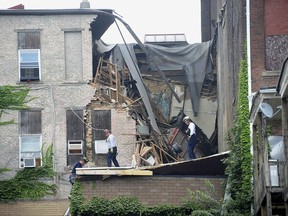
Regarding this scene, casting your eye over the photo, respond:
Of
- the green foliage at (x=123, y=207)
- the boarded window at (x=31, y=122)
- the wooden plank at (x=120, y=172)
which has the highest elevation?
the boarded window at (x=31, y=122)

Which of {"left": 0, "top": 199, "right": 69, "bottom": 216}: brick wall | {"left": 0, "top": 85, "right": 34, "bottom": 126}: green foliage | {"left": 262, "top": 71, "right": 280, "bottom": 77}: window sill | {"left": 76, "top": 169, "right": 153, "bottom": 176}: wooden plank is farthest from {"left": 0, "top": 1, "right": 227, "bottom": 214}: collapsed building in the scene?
{"left": 262, "top": 71, "right": 280, "bottom": 77}: window sill

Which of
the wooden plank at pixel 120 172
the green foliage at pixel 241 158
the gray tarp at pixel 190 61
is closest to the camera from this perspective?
the green foliage at pixel 241 158

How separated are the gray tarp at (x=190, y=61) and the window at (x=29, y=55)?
4674 mm

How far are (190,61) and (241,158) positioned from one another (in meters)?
15.4

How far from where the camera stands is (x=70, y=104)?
46250mm

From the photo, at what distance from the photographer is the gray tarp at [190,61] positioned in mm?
47125

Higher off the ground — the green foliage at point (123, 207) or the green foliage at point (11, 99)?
the green foliage at point (11, 99)

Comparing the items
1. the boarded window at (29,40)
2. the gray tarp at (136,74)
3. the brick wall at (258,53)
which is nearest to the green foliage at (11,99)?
the boarded window at (29,40)

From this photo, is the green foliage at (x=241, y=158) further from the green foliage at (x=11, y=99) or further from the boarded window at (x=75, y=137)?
the green foliage at (x=11, y=99)

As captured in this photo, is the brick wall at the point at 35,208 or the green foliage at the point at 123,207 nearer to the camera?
the green foliage at the point at 123,207

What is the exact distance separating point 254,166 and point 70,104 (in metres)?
15.8

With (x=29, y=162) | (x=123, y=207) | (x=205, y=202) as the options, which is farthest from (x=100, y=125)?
(x=205, y=202)

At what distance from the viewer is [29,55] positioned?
46500 mm

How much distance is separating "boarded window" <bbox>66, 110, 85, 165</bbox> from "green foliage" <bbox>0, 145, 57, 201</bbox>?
951 millimetres
